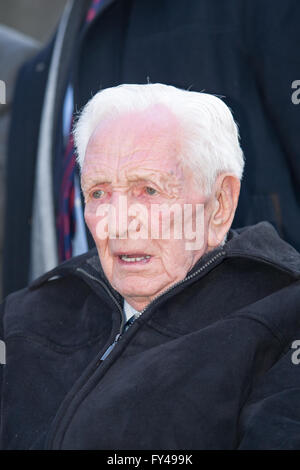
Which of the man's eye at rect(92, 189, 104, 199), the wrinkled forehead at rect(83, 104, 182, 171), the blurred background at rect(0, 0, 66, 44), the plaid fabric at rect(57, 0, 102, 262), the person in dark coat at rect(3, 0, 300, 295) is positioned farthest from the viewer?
the blurred background at rect(0, 0, 66, 44)

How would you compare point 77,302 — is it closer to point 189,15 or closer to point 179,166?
point 179,166

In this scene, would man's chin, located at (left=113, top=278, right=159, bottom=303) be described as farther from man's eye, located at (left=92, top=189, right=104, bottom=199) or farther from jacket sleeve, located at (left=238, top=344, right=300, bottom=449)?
jacket sleeve, located at (left=238, top=344, right=300, bottom=449)

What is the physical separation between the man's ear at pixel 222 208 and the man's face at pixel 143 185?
5 centimetres

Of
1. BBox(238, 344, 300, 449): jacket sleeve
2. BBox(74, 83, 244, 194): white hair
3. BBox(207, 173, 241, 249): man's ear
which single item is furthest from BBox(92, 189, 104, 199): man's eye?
BBox(238, 344, 300, 449): jacket sleeve

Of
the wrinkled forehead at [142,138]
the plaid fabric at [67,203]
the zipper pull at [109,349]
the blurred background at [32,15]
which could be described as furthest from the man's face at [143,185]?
the blurred background at [32,15]

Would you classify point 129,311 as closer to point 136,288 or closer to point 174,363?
point 136,288

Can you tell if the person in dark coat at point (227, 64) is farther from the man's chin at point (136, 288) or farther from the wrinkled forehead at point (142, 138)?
the man's chin at point (136, 288)

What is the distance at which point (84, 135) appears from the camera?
2211 millimetres

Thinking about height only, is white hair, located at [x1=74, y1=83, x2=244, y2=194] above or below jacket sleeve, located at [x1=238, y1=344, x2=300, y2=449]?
above

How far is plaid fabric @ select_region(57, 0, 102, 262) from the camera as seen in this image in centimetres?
286

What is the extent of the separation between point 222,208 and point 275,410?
54cm

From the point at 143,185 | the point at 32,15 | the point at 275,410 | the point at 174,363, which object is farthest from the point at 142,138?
the point at 32,15

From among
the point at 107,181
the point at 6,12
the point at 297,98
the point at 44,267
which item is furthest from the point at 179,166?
the point at 6,12

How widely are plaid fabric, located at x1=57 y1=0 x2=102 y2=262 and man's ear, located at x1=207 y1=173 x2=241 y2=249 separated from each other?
2.72ft
